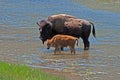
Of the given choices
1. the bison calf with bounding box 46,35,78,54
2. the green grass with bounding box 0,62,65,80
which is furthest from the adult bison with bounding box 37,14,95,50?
the green grass with bounding box 0,62,65,80

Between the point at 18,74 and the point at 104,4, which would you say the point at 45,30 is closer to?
the point at 18,74

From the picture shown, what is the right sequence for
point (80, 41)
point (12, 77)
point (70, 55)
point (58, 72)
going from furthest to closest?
point (80, 41), point (70, 55), point (58, 72), point (12, 77)

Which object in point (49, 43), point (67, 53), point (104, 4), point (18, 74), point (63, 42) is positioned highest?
point (18, 74)

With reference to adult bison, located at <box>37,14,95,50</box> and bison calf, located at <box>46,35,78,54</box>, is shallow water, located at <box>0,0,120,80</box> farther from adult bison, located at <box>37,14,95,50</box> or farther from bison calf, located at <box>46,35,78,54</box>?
adult bison, located at <box>37,14,95,50</box>

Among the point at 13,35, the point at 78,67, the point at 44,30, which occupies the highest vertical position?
the point at 78,67

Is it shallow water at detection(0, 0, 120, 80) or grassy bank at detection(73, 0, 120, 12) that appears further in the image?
grassy bank at detection(73, 0, 120, 12)

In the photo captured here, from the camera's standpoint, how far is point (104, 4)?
47.0 meters

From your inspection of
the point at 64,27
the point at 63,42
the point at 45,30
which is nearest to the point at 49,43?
the point at 63,42

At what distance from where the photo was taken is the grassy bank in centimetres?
4212

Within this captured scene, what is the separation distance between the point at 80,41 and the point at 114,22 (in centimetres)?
873

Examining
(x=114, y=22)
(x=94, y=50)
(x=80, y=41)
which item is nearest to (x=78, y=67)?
(x=94, y=50)

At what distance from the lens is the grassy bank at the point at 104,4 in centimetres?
4212

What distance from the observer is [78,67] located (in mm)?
15438

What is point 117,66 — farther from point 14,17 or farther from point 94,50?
point 14,17
